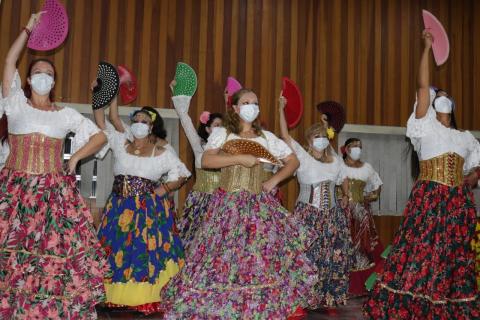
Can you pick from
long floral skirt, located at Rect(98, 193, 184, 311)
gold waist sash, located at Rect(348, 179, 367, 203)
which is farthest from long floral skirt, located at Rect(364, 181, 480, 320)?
gold waist sash, located at Rect(348, 179, 367, 203)

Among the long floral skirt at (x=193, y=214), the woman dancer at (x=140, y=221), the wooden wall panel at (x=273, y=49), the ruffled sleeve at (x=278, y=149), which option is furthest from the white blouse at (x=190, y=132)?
the ruffled sleeve at (x=278, y=149)

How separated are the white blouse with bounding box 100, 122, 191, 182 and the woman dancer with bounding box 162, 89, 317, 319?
130 cm

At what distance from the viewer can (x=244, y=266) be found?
371 centimetres

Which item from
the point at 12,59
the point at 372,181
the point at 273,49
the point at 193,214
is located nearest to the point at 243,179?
the point at 12,59

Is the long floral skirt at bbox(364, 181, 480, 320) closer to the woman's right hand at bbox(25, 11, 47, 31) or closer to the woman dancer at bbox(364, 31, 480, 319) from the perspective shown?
the woman dancer at bbox(364, 31, 480, 319)

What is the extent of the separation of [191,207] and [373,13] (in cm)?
437

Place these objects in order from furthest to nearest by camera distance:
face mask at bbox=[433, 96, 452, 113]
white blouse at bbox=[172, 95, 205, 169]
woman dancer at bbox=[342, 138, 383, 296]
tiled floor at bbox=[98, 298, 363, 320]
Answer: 1. woman dancer at bbox=[342, 138, 383, 296]
2. white blouse at bbox=[172, 95, 205, 169]
3. tiled floor at bbox=[98, 298, 363, 320]
4. face mask at bbox=[433, 96, 452, 113]

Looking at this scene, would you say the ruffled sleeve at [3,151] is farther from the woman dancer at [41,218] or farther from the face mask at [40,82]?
the face mask at [40,82]

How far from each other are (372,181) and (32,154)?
4.74 metres

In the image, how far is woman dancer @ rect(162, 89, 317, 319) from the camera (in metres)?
3.69

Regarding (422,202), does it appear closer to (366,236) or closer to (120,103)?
(366,236)

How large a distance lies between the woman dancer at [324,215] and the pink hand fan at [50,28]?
2287 mm

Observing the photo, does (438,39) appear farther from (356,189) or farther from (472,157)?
(356,189)

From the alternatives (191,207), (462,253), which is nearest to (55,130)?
(191,207)
